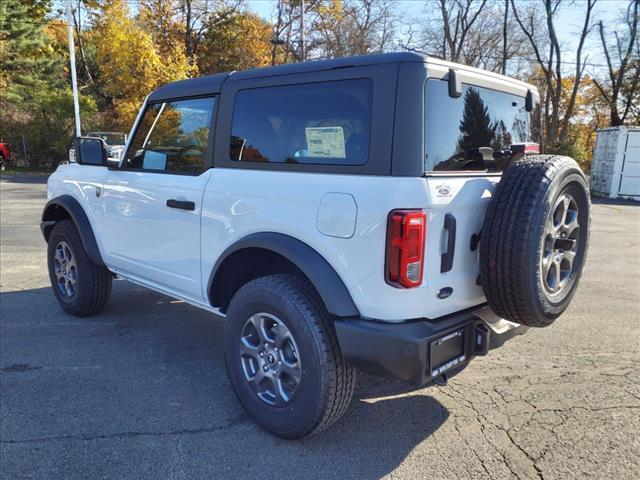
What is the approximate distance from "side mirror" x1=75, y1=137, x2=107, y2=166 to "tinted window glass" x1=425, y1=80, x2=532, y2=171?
2786mm

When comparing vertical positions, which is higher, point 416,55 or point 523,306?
point 416,55

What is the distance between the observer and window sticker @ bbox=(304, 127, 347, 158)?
2.59m

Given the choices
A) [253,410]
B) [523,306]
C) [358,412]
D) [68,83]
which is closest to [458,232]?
[523,306]

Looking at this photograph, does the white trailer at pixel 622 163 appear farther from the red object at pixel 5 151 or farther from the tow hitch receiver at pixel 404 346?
the red object at pixel 5 151

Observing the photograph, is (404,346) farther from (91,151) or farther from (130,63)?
(130,63)

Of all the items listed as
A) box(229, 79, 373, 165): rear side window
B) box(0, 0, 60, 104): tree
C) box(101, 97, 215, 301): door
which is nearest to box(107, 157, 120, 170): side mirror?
box(101, 97, 215, 301): door

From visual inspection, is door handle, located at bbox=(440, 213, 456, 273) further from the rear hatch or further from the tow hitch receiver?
the tow hitch receiver

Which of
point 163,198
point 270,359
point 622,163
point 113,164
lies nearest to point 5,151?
point 113,164

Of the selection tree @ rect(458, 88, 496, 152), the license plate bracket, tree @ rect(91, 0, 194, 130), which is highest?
tree @ rect(91, 0, 194, 130)

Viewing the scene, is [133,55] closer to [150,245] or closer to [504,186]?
[150,245]

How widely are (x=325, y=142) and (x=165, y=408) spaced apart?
6.27ft

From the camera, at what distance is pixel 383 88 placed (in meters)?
2.41

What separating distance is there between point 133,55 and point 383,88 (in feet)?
62.8

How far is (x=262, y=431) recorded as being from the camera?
292cm
